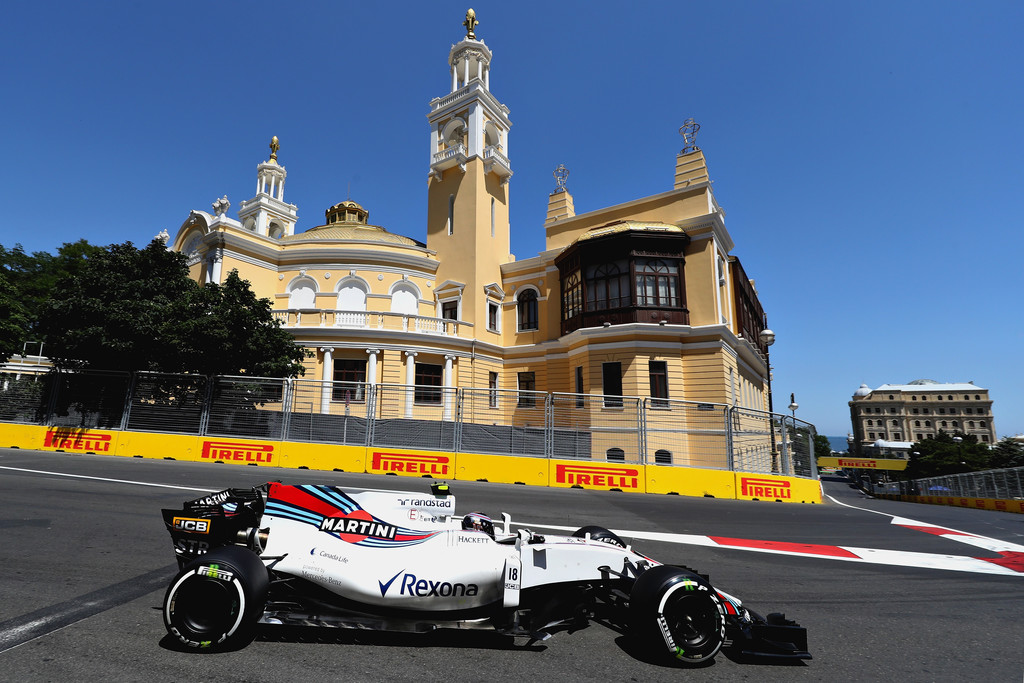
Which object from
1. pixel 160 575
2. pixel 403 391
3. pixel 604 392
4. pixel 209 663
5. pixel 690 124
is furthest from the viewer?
pixel 690 124

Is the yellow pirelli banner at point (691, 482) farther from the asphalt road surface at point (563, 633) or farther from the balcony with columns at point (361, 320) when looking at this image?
the balcony with columns at point (361, 320)

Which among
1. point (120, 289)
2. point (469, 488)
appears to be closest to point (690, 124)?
point (469, 488)

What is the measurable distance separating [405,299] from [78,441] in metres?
16.4

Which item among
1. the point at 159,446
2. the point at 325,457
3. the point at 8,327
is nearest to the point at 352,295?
the point at 8,327

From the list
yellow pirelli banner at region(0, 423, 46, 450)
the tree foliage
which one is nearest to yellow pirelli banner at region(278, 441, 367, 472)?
the tree foliage

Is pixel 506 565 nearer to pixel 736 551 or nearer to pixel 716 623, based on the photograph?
pixel 716 623

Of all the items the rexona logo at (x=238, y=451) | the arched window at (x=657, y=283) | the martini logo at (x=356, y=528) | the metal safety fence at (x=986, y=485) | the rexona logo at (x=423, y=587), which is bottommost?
the metal safety fence at (x=986, y=485)

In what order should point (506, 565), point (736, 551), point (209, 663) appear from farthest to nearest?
point (736, 551) → point (506, 565) → point (209, 663)

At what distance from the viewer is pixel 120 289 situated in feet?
54.6

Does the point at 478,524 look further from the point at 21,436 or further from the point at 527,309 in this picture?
the point at 527,309

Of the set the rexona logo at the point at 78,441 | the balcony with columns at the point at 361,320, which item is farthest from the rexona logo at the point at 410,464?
the balcony with columns at the point at 361,320

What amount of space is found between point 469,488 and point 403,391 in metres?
4.19

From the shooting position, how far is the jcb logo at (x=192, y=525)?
3424 mm

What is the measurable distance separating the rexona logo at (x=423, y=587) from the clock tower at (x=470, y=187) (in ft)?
77.6
